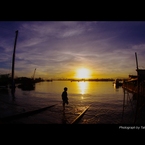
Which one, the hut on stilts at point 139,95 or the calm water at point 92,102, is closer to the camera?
the hut on stilts at point 139,95

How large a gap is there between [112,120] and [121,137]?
490 cm

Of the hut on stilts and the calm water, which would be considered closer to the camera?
the hut on stilts

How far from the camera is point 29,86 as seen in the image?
33.5 metres

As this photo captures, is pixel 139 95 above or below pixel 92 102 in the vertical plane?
above

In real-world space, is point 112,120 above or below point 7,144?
below

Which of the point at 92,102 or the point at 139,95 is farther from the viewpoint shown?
the point at 92,102
